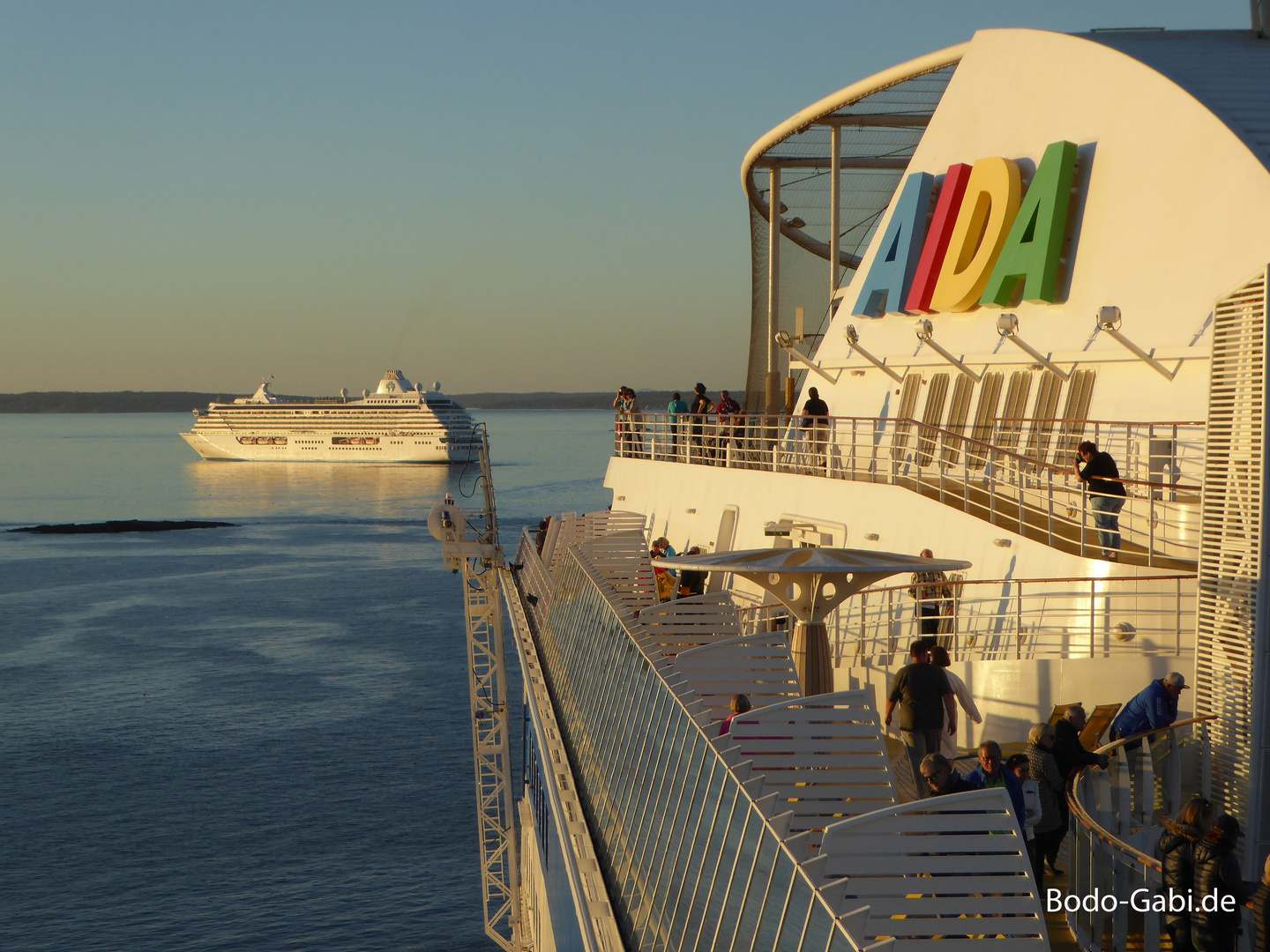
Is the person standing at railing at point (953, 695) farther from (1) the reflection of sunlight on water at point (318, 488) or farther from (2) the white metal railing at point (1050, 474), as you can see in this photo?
(1) the reflection of sunlight on water at point (318, 488)

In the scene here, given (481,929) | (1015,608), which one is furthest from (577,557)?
(481,929)

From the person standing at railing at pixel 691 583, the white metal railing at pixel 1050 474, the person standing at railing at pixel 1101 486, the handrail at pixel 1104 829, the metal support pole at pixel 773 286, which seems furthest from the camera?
the metal support pole at pixel 773 286

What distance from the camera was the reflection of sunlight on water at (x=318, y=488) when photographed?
92812 millimetres

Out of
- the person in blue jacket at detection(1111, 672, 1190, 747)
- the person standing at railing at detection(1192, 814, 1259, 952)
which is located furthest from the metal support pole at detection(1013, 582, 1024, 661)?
the person standing at railing at detection(1192, 814, 1259, 952)

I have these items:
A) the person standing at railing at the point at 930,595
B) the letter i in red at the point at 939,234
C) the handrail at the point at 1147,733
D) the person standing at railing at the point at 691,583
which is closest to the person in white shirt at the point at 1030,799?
the handrail at the point at 1147,733

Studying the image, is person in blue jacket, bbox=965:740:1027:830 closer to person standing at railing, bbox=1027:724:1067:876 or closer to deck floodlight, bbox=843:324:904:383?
person standing at railing, bbox=1027:724:1067:876

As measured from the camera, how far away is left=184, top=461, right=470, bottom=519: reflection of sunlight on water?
3654 inches

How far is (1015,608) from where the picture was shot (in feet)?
39.1

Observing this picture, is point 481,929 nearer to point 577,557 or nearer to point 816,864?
point 577,557

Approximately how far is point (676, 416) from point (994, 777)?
1666 cm

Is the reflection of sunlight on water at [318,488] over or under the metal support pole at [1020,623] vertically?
under

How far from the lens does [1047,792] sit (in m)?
6.79

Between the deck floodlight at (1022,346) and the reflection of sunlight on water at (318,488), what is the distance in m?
59.5

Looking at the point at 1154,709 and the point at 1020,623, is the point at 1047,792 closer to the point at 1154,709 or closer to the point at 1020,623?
the point at 1154,709
